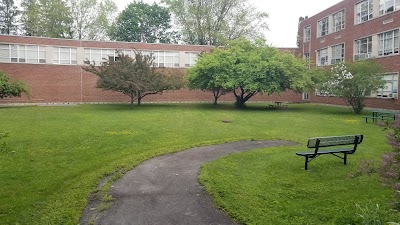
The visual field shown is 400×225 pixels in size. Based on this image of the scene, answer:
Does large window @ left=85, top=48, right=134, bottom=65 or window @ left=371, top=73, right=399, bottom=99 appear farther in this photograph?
large window @ left=85, top=48, right=134, bottom=65

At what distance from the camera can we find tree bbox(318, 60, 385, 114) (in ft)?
75.6

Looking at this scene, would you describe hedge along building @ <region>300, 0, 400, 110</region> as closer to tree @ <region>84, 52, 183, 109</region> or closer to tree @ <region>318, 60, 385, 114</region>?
tree @ <region>318, 60, 385, 114</region>


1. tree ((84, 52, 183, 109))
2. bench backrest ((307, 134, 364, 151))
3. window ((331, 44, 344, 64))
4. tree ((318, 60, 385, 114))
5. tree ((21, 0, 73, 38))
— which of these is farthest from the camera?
tree ((21, 0, 73, 38))

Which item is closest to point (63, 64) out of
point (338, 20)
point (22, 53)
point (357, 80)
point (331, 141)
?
point (22, 53)

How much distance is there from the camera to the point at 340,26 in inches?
1358

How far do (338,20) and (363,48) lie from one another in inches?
220

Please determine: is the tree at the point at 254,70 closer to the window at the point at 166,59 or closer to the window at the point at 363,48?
the window at the point at 363,48

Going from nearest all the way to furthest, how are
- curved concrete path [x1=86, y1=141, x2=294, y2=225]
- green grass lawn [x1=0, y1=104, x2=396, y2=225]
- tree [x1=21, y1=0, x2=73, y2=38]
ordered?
curved concrete path [x1=86, y1=141, x2=294, y2=225]
green grass lawn [x1=0, y1=104, x2=396, y2=225]
tree [x1=21, y1=0, x2=73, y2=38]

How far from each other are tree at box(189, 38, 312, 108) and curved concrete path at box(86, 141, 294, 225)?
18303 millimetres

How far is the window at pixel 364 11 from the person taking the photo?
97.4 feet

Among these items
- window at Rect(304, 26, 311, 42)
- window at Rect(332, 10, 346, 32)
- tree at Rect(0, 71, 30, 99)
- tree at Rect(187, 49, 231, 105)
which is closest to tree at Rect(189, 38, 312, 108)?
tree at Rect(187, 49, 231, 105)

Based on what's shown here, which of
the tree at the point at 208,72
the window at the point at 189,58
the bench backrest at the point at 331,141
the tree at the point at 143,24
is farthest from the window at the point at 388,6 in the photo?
the tree at the point at 143,24

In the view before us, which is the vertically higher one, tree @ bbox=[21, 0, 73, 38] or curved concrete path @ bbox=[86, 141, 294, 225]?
tree @ bbox=[21, 0, 73, 38]

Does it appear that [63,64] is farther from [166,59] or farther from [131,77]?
[131,77]
